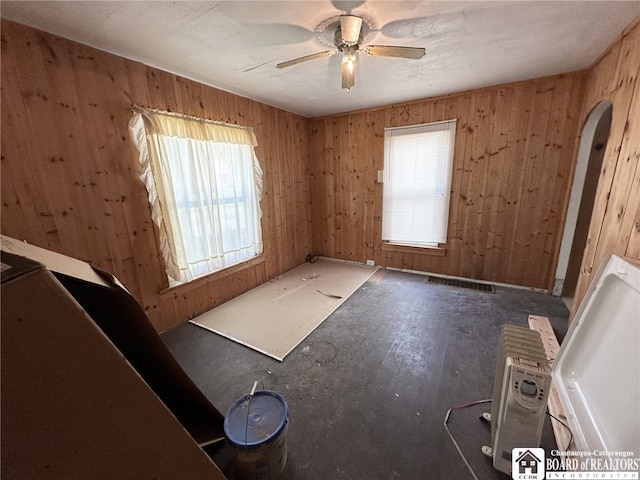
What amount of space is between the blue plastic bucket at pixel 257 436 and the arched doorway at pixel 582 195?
3343 millimetres

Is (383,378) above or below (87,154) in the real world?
below

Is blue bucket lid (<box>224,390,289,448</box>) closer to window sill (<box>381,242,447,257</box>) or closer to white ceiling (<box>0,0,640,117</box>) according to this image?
white ceiling (<box>0,0,640,117</box>)

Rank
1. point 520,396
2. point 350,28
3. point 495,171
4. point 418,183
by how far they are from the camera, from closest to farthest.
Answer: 1. point 520,396
2. point 350,28
3. point 495,171
4. point 418,183

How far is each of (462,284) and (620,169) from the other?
6.28ft

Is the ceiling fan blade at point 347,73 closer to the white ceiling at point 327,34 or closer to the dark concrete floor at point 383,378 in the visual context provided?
the white ceiling at point 327,34

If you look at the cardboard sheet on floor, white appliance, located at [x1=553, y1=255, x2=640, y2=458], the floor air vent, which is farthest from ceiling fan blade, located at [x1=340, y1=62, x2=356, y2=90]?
the floor air vent

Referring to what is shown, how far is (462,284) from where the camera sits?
3.30m

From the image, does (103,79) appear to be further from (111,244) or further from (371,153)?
(371,153)

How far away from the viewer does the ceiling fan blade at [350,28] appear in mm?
1502

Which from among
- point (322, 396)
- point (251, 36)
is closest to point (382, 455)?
point (322, 396)

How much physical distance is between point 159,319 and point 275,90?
2.68 metres
